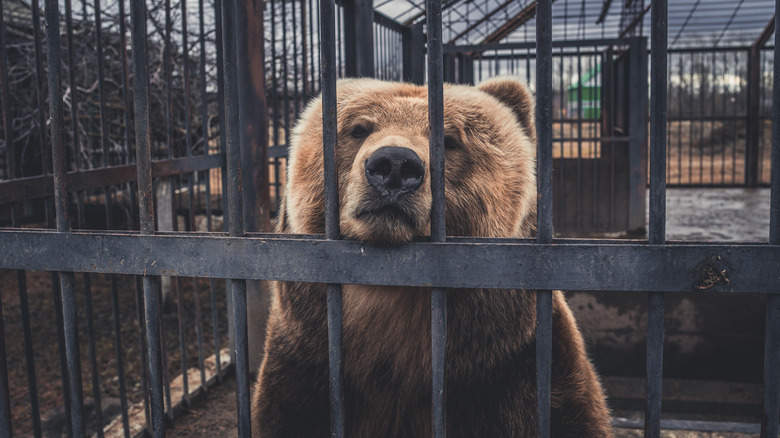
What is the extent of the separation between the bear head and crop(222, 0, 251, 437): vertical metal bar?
1.24ft

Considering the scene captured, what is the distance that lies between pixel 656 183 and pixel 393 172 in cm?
61

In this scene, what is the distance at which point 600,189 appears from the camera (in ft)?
24.4

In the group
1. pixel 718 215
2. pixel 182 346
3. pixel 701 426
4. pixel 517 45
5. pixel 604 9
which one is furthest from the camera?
pixel 604 9

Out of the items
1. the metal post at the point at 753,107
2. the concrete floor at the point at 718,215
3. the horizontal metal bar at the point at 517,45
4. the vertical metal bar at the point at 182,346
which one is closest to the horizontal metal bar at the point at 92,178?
the vertical metal bar at the point at 182,346

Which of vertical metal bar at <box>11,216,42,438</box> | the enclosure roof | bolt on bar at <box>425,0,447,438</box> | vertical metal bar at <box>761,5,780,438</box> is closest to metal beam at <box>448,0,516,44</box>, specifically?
the enclosure roof

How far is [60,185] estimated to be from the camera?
1.54m

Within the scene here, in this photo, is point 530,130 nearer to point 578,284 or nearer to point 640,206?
point 578,284

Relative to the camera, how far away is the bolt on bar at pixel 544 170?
126cm

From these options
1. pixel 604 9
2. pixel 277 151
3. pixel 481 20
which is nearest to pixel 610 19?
pixel 604 9

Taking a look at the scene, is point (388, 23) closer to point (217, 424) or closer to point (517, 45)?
point (517, 45)

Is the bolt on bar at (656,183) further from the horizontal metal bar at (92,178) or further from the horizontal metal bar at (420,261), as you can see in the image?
the horizontal metal bar at (92,178)

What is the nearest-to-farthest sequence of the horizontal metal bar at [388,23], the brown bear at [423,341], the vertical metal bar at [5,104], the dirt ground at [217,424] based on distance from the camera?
the brown bear at [423,341] < the vertical metal bar at [5,104] < the dirt ground at [217,424] < the horizontal metal bar at [388,23]

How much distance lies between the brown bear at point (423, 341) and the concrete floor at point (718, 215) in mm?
3492

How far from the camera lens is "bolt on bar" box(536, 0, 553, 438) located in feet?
4.14
